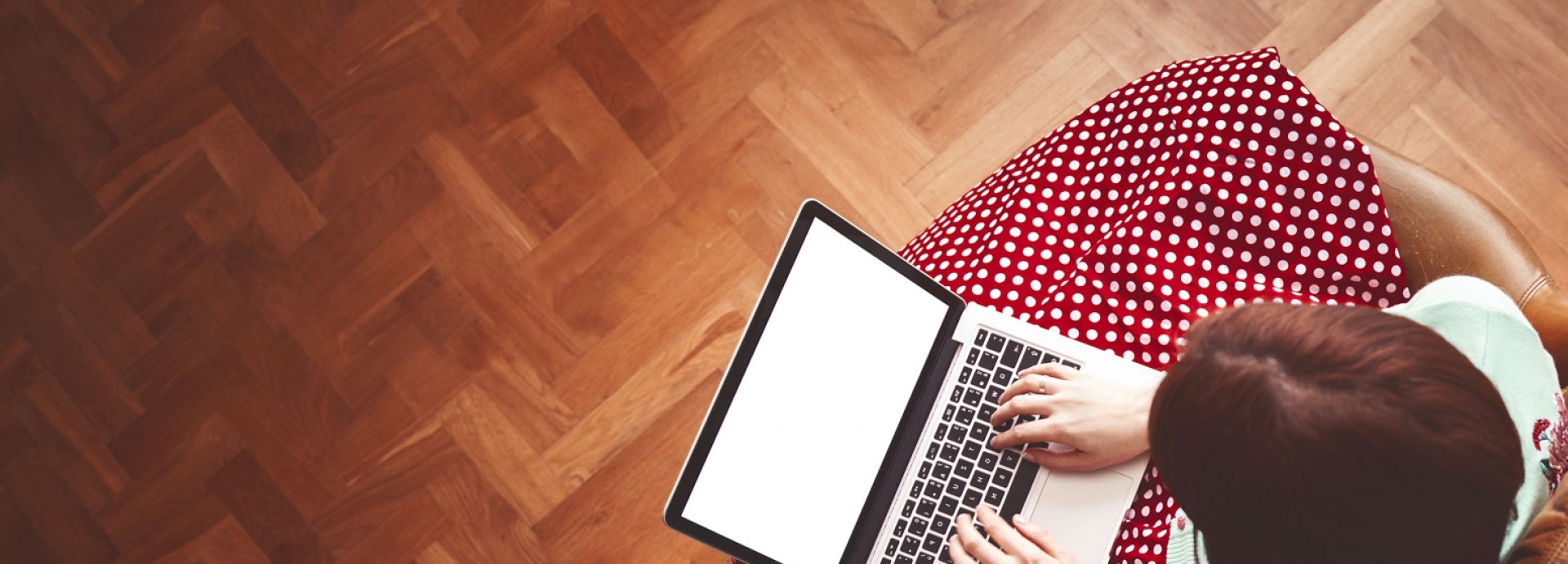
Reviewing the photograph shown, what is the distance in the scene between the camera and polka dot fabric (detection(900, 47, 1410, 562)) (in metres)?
0.98

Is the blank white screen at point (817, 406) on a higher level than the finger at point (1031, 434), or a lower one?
higher

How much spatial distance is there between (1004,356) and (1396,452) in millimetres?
419

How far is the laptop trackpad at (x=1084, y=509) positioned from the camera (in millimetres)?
992

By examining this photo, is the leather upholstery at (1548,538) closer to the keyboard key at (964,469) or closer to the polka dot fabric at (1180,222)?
the polka dot fabric at (1180,222)

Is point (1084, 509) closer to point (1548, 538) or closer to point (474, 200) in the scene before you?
point (1548, 538)

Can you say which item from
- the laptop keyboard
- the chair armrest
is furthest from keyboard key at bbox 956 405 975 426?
the chair armrest

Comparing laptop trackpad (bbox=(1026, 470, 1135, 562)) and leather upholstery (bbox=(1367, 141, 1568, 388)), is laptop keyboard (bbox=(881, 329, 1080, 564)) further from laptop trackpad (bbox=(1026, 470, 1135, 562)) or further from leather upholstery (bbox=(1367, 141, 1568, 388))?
leather upholstery (bbox=(1367, 141, 1568, 388))

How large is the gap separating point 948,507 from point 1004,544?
77 millimetres

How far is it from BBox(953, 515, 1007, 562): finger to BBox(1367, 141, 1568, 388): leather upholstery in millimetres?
520

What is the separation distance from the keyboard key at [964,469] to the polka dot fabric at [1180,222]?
17 cm

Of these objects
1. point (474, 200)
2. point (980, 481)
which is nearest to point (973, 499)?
point (980, 481)

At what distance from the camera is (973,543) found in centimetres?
99

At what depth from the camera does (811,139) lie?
1645 mm

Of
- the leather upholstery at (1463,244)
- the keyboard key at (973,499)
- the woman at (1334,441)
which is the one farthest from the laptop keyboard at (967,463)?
the leather upholstery at (1463,244)
